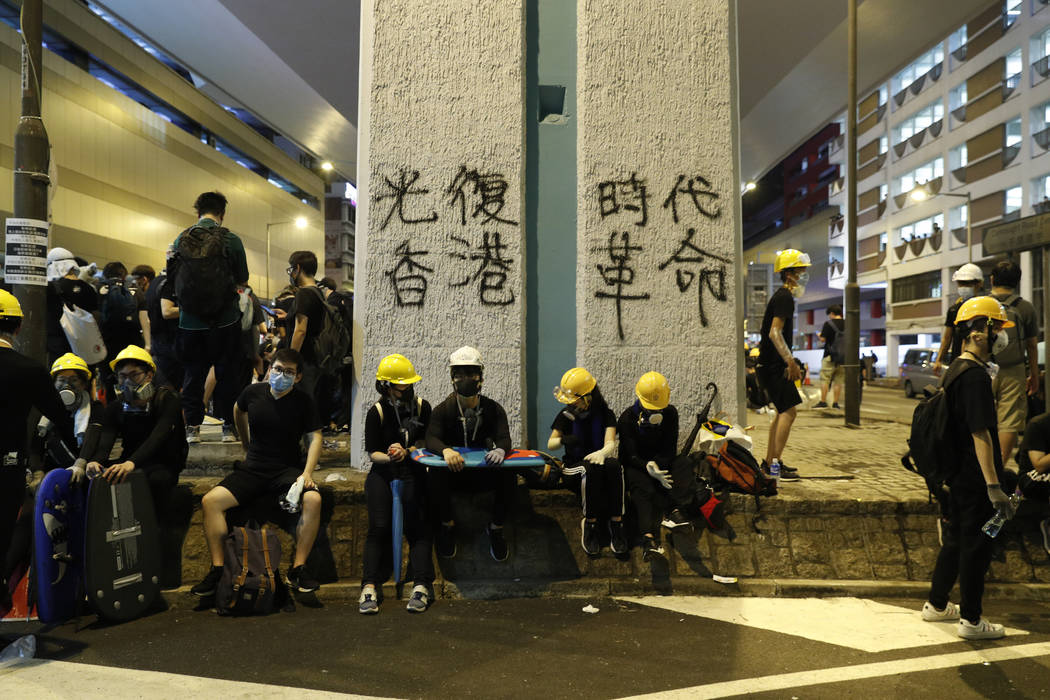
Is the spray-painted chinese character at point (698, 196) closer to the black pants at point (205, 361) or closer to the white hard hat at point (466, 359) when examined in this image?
the white hard hat at point (466, 359)

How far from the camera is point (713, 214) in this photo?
744 centimetres

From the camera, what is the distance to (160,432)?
226 inches

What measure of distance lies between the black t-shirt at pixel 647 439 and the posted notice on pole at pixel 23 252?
4459mm

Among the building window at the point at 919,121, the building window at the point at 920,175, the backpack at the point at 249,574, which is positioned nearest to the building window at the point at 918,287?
the building window at the point at 920,175

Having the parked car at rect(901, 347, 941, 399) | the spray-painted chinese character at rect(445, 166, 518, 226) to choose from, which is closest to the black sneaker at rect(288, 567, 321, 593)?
the spray-painted chinese character at rect(445, 166, 518, 226)

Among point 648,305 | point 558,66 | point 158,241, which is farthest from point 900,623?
point 158,241

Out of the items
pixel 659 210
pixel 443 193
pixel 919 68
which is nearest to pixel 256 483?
pixel 443 193

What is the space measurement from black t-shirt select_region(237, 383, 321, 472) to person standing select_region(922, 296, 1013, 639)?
4.18 m

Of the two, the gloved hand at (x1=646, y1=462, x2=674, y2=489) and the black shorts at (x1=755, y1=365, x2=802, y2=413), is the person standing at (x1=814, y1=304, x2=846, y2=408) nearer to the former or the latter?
the black shorts at (x1=755, y1=365, x2=802, y2=413)

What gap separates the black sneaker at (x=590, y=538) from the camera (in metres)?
5.97

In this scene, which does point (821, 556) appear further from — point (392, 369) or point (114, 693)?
point (114, 693)

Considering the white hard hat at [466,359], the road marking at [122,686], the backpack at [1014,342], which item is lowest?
the road marking at [122,686]

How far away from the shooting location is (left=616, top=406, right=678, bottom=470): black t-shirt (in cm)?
618

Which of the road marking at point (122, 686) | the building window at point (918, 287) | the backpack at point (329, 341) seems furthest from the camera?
the building window at point (918, 287)
